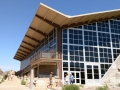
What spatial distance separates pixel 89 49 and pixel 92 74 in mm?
3421

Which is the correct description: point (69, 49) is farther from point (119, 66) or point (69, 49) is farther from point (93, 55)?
point (119, 66)

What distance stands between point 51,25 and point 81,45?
4905 millimetres

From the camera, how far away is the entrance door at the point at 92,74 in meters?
23.0

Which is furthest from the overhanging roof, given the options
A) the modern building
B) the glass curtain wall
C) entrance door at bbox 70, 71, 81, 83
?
entrance door at bbox 70, 71, 81, 83

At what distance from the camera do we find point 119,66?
2492 centimetres

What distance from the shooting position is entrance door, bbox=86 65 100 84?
23.0 meters

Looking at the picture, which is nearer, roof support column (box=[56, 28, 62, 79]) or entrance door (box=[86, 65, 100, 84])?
roof support column (box=[56, 28, 62, 79])

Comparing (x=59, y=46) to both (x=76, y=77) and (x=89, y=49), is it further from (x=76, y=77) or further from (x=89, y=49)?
(x=76, y=77)

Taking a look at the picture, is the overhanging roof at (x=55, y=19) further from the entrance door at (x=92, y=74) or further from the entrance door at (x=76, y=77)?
the entrance door at (x=76, y=77)

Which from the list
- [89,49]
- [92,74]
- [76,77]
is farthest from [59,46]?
[92,74]

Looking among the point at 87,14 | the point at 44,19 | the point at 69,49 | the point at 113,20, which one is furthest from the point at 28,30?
the point at 113,20

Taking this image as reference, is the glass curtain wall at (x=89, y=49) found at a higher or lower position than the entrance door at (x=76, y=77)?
higher

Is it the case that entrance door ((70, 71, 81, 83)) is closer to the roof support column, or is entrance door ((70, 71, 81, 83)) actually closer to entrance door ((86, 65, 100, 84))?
entrance door ((86, 65, 100, 84))

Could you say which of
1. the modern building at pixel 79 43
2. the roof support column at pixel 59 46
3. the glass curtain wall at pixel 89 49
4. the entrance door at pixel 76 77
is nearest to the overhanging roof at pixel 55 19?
the modern building at pixel 79 43
